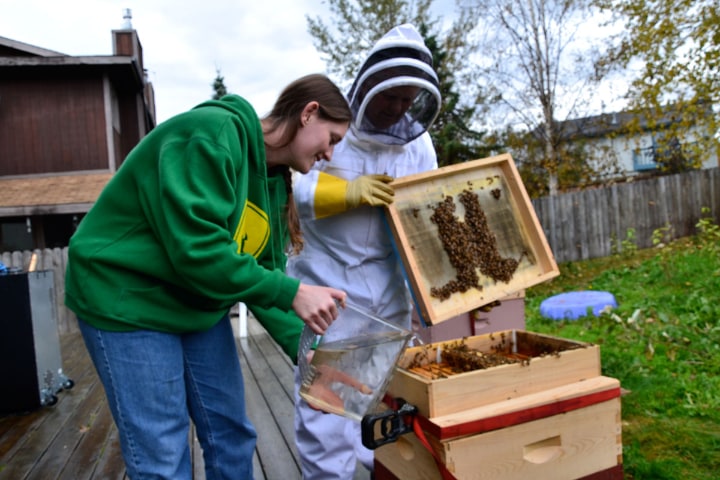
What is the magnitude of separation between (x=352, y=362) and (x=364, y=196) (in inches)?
26.7

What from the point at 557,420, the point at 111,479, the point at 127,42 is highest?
the point at 127,42

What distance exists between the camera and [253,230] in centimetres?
180

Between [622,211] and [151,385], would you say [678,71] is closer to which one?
[622,211]

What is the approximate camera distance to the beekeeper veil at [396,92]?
214cm

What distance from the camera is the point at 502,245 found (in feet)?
8.02

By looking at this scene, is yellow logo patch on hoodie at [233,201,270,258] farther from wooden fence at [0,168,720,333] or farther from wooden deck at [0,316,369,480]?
wooden fence at [0,168,720,333]

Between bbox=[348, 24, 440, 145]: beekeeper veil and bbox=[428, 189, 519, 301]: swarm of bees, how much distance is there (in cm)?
34

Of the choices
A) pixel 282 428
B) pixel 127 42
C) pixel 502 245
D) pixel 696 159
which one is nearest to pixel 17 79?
pixel 127 42

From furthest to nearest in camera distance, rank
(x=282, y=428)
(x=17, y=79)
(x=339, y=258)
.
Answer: (x=17, y=79)
(x=282, y=428)
(x=339, y=258)

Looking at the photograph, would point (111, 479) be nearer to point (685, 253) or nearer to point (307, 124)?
point (307, 124)

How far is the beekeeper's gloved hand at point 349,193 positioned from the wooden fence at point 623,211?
10087 mm

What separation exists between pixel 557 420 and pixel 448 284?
0.65m

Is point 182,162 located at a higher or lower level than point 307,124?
lower

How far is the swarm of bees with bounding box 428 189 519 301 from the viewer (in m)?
2.28
